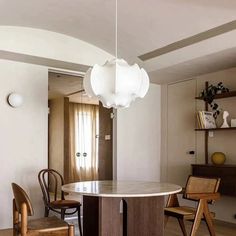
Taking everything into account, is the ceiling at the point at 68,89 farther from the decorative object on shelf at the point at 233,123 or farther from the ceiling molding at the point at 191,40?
the decorative object on shelf at the point at 233,123

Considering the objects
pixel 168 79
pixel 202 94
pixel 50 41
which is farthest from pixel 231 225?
pixel 50 41

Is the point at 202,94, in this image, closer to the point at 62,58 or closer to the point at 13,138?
the point at 62,58

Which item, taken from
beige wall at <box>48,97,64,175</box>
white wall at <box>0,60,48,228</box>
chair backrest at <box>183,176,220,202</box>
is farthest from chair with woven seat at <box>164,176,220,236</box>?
beige wall at <box>48,97,64,175</box>

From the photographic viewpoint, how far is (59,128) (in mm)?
6961

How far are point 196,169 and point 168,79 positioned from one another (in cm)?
164

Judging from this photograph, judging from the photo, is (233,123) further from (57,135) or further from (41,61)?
(57,135)

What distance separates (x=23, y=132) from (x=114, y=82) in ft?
7.27

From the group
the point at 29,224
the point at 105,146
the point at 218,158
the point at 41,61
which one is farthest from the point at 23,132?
the point at 218,158

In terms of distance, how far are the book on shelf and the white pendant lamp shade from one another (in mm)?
2119

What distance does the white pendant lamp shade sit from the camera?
2789 millimetres

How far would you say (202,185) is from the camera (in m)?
3.79

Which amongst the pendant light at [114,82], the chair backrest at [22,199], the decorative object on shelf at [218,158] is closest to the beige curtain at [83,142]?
the decorative object on shelf at [218,158]

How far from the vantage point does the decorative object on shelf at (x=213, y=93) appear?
4668 mm

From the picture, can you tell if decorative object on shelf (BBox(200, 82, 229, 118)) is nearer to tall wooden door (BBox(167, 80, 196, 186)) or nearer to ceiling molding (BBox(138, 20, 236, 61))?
tall wooden door (BBox(167, 80, 196, 186))
